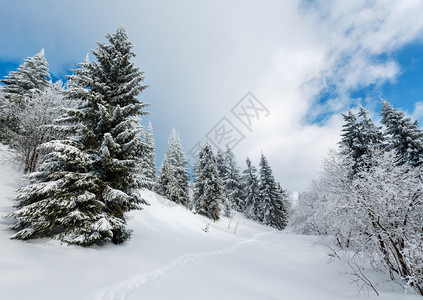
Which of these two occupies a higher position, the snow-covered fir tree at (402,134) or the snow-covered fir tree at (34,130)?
the snow-covered fir tree at (402,134)

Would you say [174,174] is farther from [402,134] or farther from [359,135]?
[402,134]

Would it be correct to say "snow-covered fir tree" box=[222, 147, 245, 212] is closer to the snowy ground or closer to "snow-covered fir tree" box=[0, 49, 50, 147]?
the snowy ground

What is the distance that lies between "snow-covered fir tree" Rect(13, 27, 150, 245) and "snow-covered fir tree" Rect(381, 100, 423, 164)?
23357 mm

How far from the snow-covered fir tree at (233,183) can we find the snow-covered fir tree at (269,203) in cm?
474

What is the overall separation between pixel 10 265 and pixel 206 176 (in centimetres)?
2452

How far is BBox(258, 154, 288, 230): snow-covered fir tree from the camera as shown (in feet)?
119

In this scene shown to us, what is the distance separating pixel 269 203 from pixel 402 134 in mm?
22548

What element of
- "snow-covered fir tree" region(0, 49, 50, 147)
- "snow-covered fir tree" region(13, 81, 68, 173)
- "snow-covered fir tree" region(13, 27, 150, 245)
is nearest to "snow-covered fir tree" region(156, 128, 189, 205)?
"snow-covered fir tree" region(13, 81, 68, 173)

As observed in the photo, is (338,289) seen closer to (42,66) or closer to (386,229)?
(386,229)

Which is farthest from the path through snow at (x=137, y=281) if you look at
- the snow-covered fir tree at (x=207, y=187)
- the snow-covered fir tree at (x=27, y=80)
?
the snow-covered fir tree at (x=27, y=80)

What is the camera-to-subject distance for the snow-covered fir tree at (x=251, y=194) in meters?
38.6

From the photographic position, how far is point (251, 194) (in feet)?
129

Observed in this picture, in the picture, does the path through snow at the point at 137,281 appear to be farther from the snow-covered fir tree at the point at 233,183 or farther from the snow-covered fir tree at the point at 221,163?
the snow-covered fir tree at the point at 221,163

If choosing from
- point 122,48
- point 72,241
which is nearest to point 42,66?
point 122,48
